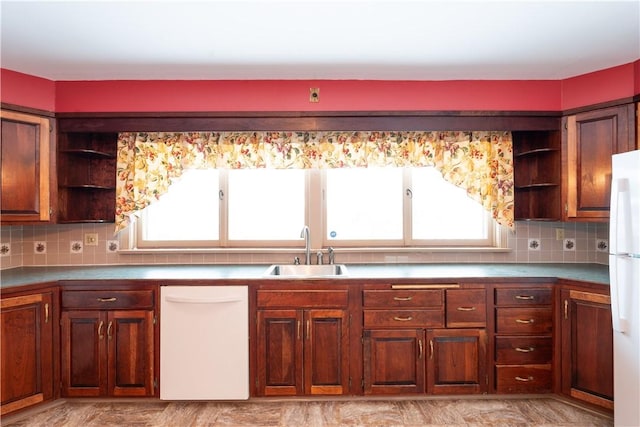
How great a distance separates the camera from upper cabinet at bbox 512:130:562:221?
3.22 m

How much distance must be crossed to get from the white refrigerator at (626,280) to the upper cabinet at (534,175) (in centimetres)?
88

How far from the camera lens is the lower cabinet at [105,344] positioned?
A: 280 centimetres

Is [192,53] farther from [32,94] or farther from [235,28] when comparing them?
[32,94]

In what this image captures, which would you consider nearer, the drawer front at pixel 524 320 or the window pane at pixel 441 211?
the drawer front at pixel 524 320

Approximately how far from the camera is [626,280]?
89.1 inches

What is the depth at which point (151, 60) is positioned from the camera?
2.77 metres

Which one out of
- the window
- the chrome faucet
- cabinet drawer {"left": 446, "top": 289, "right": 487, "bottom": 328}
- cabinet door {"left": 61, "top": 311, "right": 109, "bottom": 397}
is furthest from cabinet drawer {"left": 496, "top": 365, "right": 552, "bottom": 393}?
cabinet door {"left": 61, "top": 311, "right": 109, "bottom": 397}

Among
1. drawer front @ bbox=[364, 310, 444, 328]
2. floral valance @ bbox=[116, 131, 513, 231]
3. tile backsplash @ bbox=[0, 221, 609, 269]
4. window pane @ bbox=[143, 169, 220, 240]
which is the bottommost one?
drawer front @ bbox=[364, 310, 444, 328]

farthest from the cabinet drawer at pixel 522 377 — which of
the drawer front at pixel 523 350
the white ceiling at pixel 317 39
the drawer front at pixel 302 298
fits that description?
the white ceiling at pixel 317 39

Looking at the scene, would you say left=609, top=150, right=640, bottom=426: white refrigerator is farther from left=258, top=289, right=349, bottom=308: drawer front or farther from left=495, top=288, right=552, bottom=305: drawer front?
left=258, top=289, right=349, bottom=308: drawer front

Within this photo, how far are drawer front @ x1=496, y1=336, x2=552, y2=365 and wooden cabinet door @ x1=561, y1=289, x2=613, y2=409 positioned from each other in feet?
0.35

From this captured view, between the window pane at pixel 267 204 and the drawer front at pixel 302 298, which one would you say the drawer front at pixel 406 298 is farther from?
the window pane at pixel 267 204

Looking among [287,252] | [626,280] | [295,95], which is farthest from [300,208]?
[626,280]

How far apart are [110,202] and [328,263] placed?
1.84 meters
